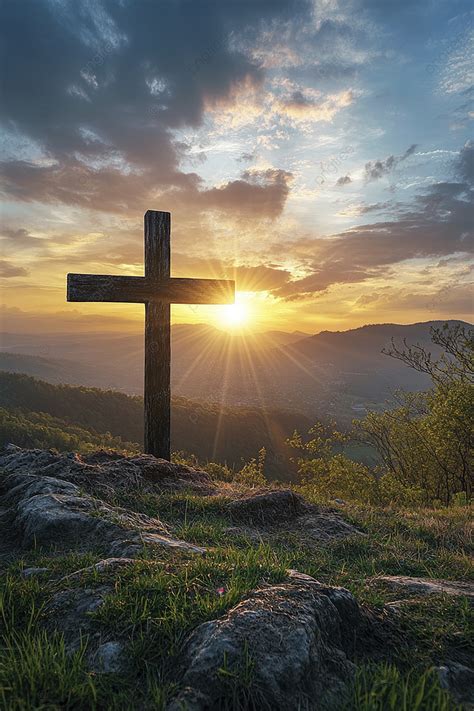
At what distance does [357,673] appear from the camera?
222 centimetres

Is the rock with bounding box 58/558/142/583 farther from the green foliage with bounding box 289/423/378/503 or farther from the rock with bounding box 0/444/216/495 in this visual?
the green foliage with bounding box 289/423/378/503

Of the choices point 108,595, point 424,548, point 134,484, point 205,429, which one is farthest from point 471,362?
point 205,429

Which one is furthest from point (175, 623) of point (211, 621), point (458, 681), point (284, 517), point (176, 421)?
point (176, 421)

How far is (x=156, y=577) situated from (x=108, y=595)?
330mm

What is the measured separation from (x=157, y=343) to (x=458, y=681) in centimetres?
756

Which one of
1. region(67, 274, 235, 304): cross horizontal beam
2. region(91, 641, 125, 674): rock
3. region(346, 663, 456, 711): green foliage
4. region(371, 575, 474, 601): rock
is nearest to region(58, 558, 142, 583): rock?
region(91, 641, 125, 674): rock

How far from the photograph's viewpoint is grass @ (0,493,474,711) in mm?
1979

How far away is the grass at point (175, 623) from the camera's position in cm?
198

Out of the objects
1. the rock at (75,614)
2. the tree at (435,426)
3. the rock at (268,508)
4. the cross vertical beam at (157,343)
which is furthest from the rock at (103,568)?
the tree at (435,426)

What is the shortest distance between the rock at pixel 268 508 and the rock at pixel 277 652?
333 centimetres

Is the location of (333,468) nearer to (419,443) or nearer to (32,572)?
(419,443)

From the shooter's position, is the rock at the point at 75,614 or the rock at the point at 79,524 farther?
the rock at the point at 79,524

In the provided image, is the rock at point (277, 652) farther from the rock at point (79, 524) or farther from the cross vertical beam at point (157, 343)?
the cross vertical beam at point (157, 343)

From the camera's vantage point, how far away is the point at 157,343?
9039 mm
